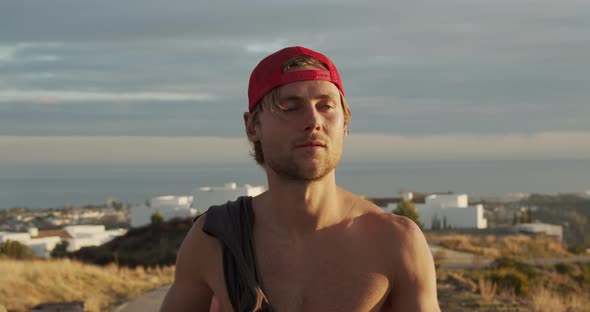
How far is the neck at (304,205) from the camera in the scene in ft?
8.05

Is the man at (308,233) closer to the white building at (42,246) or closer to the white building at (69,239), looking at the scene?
the white building at (69,239)

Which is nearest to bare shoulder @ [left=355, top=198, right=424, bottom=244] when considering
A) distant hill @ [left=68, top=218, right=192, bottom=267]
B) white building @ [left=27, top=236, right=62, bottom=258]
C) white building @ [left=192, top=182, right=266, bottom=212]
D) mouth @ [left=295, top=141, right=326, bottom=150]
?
mouth @ [left=295, top=141, right=326, bottom=150]

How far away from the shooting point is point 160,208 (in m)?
80.9

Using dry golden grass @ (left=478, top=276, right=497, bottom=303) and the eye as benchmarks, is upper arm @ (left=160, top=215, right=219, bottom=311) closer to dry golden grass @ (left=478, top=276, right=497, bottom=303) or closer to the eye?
the eye

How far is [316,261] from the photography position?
2.47m

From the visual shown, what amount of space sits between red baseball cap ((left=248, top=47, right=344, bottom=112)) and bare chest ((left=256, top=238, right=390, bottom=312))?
1.63 ft

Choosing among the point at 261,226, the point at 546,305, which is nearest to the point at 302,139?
the point at 261,226

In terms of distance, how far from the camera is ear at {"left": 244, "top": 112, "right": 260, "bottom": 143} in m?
2.59

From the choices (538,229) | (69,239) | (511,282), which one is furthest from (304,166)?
(69,239)

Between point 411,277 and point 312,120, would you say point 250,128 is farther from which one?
point 411,277

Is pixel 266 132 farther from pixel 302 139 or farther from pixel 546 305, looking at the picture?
pixel 546 305

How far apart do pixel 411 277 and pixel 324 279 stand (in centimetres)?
26

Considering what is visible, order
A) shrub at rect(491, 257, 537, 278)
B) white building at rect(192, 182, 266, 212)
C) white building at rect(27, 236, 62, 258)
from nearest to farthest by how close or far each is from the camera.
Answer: shrub at rect(491, 257, 537, 278) → white building at rect(27, 236, 62, 258) → white building at rect(192, 182, 266, 212)

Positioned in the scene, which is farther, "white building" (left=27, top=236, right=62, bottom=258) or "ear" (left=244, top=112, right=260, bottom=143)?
"white building" (left=27, top=236, right=62, bottom=258)
